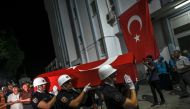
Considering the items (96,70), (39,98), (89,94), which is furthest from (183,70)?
(39,98)

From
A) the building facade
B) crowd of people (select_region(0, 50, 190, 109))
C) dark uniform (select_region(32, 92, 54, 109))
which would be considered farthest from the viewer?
the building facade

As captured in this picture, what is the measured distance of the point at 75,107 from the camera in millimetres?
5105

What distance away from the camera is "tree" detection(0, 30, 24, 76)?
28.7 m

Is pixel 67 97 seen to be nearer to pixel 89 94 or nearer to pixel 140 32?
pixel 89 94

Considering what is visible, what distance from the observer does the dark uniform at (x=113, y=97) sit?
409cm

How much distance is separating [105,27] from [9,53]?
13.0 m

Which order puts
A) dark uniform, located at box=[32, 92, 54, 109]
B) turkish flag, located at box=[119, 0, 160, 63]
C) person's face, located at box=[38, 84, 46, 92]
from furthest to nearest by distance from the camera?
turkish flag, located at box=[119, 0, 160, 63] → person's face, located at box=[38, 84, 46, 92] → dark uniform, located at box=[32, 92, 54, 109]

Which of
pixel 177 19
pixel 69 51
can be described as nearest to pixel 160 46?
pixel 177 19

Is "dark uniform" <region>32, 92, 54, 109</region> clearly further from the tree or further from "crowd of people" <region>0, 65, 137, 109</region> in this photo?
the tree

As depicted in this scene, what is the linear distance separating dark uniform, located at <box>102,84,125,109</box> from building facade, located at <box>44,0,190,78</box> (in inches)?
376

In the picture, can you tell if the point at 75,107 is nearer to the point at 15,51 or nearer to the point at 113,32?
the point at 113,32

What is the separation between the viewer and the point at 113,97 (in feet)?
13.6

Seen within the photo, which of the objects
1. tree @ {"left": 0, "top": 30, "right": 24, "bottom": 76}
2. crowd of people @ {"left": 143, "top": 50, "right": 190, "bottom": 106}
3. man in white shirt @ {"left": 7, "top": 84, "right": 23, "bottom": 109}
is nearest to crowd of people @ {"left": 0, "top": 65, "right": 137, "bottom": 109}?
crowd of people @ {"left": 143, "top": 50, "right": 190, "bottom": 106}

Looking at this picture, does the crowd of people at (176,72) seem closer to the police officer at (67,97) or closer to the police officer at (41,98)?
the police officer at (41,98)
